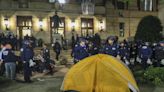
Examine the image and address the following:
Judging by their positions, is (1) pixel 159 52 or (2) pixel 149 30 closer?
(1) pixel 159 52

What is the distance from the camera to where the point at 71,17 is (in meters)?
41.7

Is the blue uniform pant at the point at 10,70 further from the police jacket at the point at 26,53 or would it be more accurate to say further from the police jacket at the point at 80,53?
the police jacket at the point at 80,53

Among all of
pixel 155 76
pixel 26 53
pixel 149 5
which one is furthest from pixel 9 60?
pixel 149 5

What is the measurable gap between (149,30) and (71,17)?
15.4 metres

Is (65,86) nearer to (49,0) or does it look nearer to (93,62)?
(93,62)

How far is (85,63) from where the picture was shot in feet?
26.1

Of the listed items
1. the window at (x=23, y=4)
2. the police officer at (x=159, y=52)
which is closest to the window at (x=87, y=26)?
the window at (x=23, y=4)

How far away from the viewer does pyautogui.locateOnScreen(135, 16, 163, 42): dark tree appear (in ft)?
89.4

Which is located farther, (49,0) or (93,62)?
(49,0)

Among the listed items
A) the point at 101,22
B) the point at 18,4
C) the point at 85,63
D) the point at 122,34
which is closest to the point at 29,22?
the point at 18,4

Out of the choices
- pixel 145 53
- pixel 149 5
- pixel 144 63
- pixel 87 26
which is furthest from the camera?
pixel 149 5

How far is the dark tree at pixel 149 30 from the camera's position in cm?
2725

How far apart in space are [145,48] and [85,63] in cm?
1381

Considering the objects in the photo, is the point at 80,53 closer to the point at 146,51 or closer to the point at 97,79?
the point at 146,51
